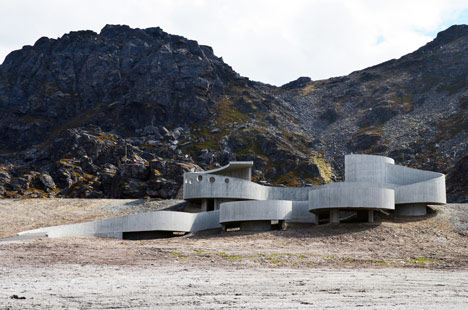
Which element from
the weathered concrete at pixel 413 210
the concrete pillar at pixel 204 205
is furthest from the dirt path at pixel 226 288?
the concrete pillar at pixel 204 205

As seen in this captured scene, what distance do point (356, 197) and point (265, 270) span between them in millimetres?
21139

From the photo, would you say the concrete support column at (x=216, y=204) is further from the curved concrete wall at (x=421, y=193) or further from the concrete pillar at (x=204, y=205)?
the curved concrete wall at (x=421, y=193)

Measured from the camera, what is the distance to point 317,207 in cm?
4528

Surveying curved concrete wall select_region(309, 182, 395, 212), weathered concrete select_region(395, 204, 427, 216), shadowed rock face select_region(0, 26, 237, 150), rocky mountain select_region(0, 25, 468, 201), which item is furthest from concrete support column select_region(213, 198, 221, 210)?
shadowed rock face select_region(0, 26, 237, 150)

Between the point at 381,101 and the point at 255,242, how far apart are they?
416 ft

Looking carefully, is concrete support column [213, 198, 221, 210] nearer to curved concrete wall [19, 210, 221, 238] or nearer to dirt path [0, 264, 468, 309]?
curved concrete wall [19, 210, 221, 238]

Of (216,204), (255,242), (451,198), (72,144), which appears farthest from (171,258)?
(72,144)

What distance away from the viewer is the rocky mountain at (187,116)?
367ft

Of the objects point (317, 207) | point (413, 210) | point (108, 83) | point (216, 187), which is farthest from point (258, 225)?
point (108, 83)

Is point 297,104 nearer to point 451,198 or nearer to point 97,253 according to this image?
point 451,198

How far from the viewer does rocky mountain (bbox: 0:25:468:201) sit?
11188 cm

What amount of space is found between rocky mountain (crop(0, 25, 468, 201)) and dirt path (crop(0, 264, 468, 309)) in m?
61.7

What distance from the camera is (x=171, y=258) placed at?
29.2m

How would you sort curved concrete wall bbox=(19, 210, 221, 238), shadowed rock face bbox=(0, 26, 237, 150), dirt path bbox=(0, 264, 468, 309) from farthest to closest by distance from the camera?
shadowed rock face bbox=(0, 26, 237, 150) < curved concrete wall bbox=(19, 210, 221, 238) < dirt path bbox=(0, 264, 468, 309)
